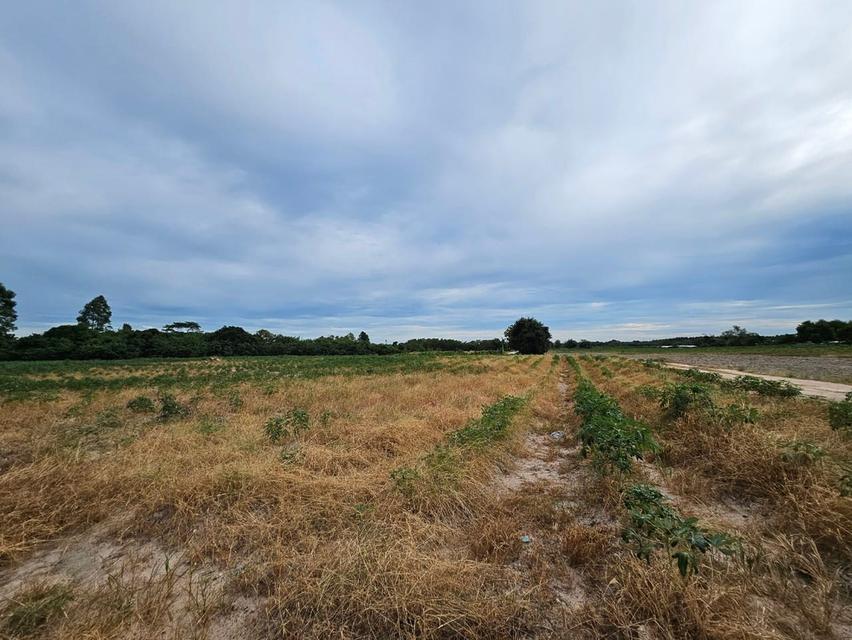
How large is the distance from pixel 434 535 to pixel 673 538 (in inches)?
91.0

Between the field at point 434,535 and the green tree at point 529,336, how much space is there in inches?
2892

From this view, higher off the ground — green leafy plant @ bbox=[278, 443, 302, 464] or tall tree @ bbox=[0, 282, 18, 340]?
tall tree @ bbox=[0, 282, 18, 340]

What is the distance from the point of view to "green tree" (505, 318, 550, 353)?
78688 mm

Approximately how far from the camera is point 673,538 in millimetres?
2910

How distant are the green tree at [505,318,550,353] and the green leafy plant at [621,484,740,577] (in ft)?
258

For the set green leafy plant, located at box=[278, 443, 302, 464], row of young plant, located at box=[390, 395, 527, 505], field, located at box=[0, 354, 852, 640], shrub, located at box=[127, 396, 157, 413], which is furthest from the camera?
shrub, located at box=[127, 396, 157, 413]

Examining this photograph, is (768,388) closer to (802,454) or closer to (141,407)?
(802,454)

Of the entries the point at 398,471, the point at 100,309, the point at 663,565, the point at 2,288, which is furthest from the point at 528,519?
the point at 100,309

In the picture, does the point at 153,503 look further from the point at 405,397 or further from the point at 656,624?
the point at 405,397

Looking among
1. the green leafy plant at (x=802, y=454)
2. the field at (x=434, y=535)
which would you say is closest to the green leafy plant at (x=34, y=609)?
the field at (x=434, y=535)

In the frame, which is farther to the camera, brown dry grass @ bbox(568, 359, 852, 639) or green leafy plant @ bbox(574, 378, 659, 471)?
green leafy plant @ bbox(574, 378, 659, 471)

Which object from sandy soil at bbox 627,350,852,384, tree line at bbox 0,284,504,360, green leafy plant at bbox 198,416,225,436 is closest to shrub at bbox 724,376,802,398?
sandy soil at bbox 627,350,852,384

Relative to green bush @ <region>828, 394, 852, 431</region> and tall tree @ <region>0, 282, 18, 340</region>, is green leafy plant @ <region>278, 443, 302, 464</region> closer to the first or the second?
green bush @ <region>828, 394, 852, 431</region>

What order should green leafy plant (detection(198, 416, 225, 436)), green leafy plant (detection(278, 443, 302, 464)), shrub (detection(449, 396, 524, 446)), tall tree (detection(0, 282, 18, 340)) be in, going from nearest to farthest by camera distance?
green leafy plant (detection(278, 443, 302, 464))
shrub (detection(449, 396, 524, 446))
green leafy plant (detection(198, 416, 225, 436))
tall tree (detection(0, 282, 18, 340))
